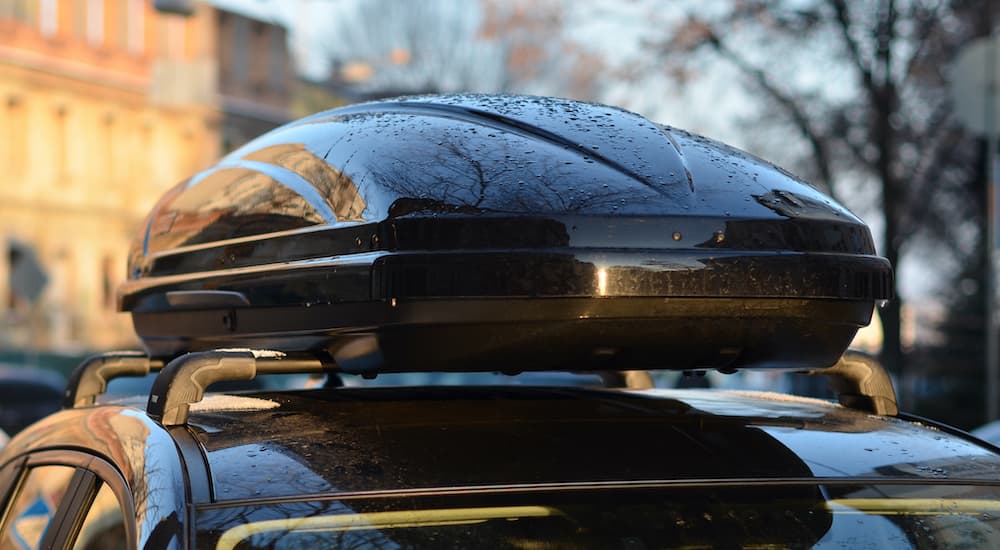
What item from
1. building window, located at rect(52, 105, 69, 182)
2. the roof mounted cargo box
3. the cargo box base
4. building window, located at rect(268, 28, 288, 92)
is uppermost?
building window, located at rect(268, 28, 288, 92)

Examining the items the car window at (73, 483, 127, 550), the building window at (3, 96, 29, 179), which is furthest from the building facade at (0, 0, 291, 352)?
the car window at (73, 483, 127, 550)

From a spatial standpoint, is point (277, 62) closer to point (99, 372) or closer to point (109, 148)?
point (109, 148)

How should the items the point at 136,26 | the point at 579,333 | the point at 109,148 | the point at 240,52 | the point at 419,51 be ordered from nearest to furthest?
1. the point at 579,333
2. the point at 419,51
3. the point at 109,148
4. the point at 136,26
5. the point at 240,52

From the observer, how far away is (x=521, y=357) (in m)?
2.46

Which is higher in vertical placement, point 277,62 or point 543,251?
point 277,62

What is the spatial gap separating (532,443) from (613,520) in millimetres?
229

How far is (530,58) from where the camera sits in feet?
91.4

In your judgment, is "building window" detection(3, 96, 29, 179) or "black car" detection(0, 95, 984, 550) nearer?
"black car" detection(0, 95, 984, 550)

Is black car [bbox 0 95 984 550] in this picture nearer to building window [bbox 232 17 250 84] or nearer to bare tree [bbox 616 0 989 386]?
bare tree [bbox 616 0 989 386]

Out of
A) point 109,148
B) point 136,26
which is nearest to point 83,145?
point 109,148

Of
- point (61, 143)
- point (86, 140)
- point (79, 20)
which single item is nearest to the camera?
point (61, 143)

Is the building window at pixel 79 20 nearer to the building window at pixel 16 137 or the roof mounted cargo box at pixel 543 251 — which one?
the building window at pixel 16 137

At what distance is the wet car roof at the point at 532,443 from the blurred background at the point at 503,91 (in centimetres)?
182

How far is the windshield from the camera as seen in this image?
2168 mm
